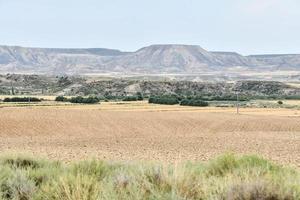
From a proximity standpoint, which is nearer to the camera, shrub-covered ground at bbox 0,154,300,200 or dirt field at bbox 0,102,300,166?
shrub-covered ground at bbox 0,154,300,200

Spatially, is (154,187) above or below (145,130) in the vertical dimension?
above

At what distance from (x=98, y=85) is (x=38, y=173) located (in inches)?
5473

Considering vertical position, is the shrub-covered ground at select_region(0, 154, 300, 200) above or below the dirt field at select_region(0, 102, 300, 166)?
above

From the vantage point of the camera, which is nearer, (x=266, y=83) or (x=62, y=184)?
(x=62, y=184)

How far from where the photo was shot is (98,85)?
15088 centimetres

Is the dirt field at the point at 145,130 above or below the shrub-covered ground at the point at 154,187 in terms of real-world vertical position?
below

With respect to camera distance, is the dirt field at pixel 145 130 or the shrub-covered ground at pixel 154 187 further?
the dirt field at pixel 145 130

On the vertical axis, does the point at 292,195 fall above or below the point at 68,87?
above

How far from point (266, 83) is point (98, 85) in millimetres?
44338

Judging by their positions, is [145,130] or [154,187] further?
[145,130]

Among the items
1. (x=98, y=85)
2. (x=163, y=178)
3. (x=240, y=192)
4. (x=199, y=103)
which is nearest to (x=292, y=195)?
(x=240, y=192)

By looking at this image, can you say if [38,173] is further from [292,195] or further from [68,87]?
[68,87]

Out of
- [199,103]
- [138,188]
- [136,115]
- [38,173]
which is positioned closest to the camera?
[138,188]

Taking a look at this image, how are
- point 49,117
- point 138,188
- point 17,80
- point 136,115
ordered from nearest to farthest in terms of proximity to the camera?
1. point 138,188
2. point 49,117
3. point 136,115
4. point 17,80
